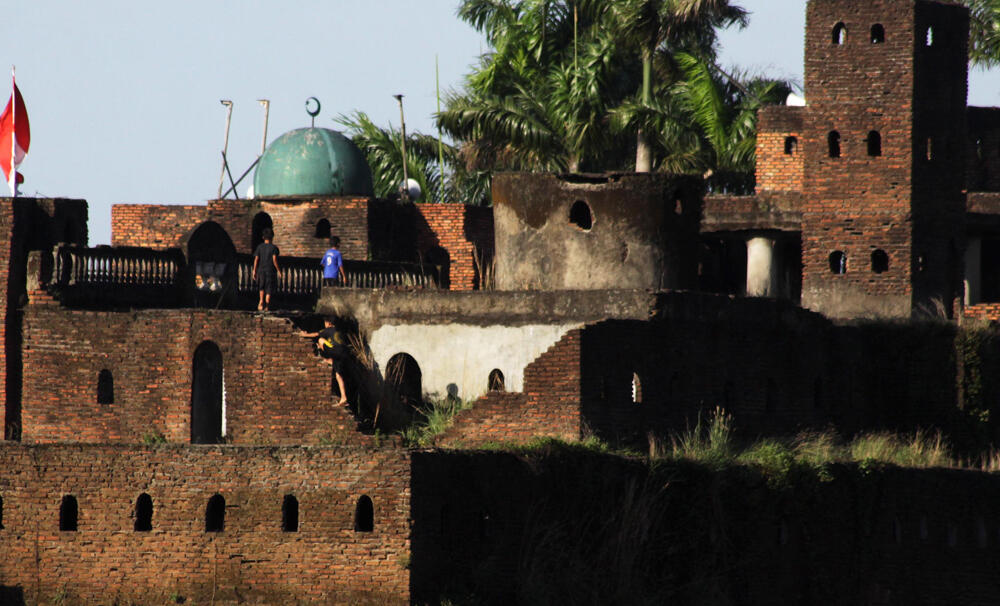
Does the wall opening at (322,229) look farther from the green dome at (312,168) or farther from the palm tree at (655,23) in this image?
the palm tree at (655,23)

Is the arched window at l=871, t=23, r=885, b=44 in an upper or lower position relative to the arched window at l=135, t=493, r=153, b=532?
upper

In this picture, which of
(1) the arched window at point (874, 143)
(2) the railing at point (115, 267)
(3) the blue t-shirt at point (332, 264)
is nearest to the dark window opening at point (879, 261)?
(1) the arched window at point (874, 143)

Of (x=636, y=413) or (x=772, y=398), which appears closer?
(x=636, y=413)

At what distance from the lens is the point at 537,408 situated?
32062 millimetres

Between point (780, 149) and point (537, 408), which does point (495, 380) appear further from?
point (780, 149)

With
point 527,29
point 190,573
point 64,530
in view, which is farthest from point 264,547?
point 527,29

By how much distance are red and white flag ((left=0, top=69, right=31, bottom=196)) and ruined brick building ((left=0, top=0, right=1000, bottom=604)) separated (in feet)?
12.9

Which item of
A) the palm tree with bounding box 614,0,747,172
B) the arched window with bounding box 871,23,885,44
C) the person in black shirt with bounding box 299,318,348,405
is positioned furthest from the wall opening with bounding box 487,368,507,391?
the palm tree with bounding box 614,0,747,172

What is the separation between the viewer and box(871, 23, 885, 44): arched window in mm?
43438

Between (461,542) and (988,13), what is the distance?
36.1m

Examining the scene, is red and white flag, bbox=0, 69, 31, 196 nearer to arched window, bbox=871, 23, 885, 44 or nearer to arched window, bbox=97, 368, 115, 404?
arched window, bbox=97, 368, 115, 404

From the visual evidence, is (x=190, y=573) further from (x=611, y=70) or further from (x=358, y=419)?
(x=611, y=70)

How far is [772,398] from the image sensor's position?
36.1 meters

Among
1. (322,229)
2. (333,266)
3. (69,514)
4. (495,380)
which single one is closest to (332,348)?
(495,380)
